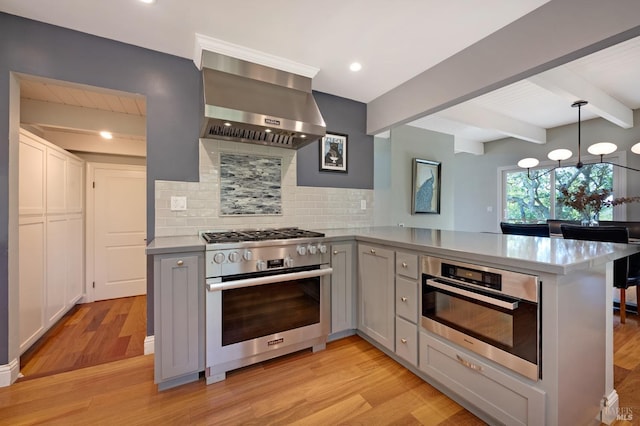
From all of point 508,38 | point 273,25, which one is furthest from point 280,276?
point 508,38

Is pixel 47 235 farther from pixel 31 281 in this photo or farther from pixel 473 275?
pixel 473 275

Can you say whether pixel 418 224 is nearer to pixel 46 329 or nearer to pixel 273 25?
pixel 273 25

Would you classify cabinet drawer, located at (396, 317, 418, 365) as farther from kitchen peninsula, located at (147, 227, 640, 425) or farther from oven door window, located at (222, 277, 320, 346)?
oven door window, located at (222, 277, 320, 346)

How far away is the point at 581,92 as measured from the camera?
3074 mm

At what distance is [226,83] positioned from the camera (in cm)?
207

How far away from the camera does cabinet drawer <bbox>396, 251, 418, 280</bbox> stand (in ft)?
5.98

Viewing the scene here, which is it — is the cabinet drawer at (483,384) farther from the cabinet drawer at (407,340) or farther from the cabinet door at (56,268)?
the cabinet door at (56,268)

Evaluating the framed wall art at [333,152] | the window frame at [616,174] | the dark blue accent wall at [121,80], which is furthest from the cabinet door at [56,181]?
the window frame at [616,174]

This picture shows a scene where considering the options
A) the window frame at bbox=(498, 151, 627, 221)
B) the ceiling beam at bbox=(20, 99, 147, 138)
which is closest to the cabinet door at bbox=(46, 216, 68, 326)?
the ceiling beam at bbox=(20, 99, 147, 138)

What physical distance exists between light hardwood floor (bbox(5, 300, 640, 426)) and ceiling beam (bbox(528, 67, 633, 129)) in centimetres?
251

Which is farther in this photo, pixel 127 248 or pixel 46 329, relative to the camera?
pixel 127 248

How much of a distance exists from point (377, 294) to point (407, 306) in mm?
312

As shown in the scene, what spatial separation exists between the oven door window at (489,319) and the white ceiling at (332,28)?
5.83 feet

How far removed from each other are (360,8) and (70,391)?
3.02 metres
